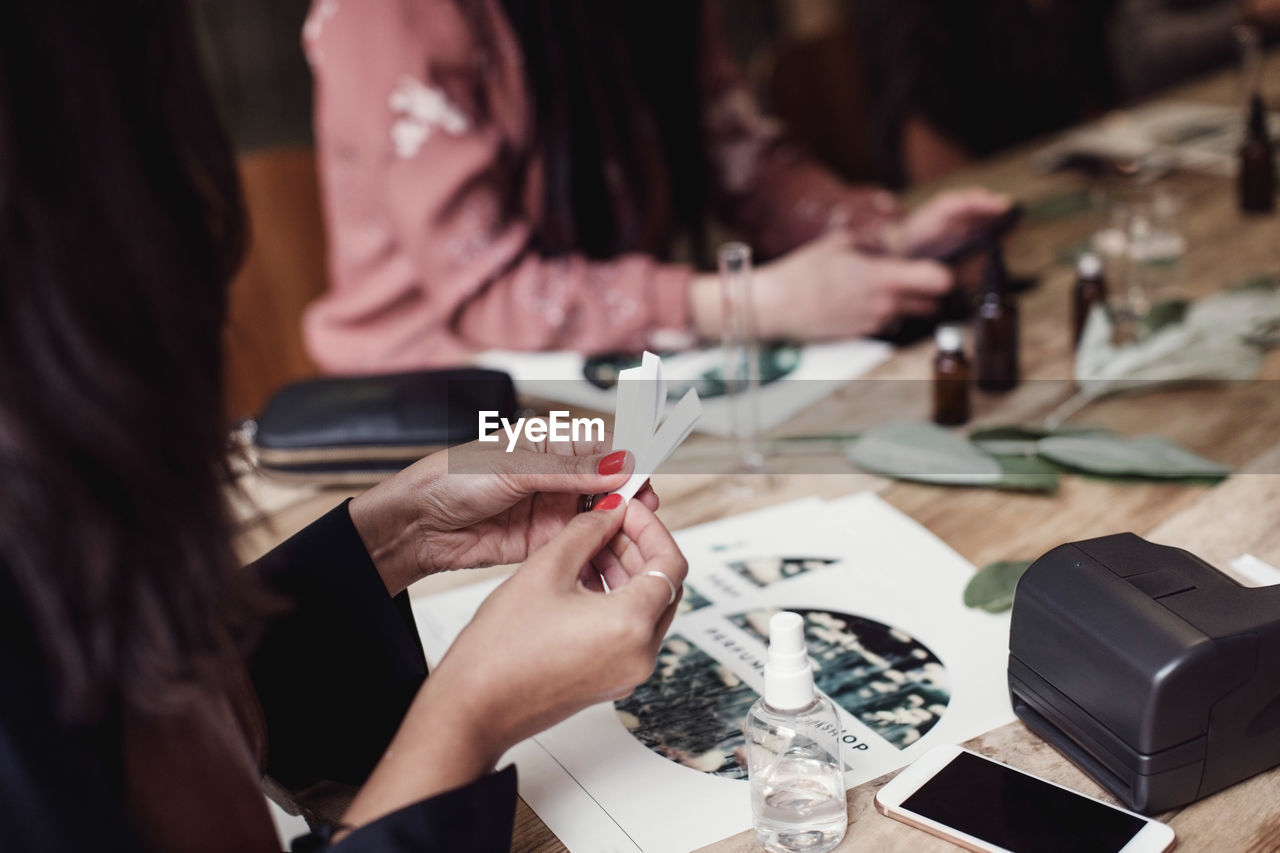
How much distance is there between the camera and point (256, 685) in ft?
2.39

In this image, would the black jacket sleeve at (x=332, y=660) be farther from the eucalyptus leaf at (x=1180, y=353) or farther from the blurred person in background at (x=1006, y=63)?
the blurred person in background at (x=1006, y=63)

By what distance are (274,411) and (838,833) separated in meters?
0.73

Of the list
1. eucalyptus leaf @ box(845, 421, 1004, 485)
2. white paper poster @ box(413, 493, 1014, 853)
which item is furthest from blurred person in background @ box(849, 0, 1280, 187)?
white paper poster @ box(413, 493, 1014, 853)

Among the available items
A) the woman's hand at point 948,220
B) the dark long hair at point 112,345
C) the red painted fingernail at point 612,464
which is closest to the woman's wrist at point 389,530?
the red painted fingernail at point 612,464

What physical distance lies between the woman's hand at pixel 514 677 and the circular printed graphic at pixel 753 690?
0.41ft

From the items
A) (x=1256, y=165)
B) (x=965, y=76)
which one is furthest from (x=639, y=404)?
(x=965, y=76)

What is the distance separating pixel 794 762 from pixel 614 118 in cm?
120

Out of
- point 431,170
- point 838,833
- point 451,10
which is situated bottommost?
point 838,833

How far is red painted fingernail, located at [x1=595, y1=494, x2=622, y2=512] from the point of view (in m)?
0.71

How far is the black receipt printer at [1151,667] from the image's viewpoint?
1.93 ft

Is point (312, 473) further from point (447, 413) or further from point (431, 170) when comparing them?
point (431, 170)

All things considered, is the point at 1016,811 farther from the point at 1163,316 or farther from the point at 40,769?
the point at 1163,316

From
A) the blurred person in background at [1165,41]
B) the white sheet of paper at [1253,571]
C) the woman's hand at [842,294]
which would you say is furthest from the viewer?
the blurred person in background at [1165,41]

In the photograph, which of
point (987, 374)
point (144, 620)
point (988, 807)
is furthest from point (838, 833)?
point (987, 374)
